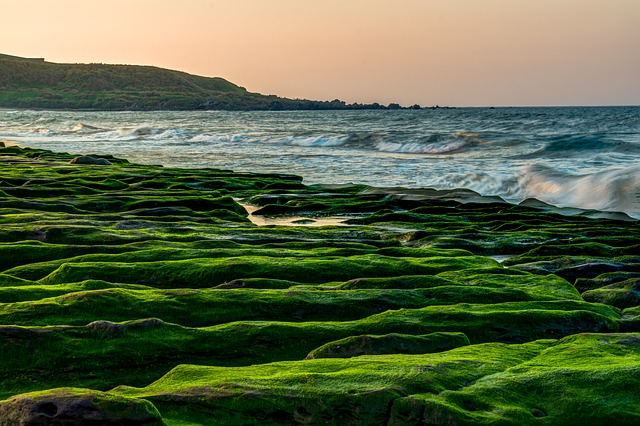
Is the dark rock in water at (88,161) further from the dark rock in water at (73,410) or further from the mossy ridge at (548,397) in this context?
the dark rock in water at (73,410)

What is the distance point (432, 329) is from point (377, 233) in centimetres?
905

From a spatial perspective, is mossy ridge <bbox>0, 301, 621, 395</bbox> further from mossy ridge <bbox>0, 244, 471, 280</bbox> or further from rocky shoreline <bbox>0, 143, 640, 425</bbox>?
mossy ridge <bbox>0, 244, 471, 280</bbox>

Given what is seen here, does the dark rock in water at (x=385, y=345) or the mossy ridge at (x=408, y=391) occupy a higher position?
the mossy ridge at (x=408, y=391)

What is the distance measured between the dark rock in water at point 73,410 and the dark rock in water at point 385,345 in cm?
267

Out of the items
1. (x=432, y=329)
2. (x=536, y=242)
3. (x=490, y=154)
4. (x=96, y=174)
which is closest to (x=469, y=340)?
(x=432, y=329)

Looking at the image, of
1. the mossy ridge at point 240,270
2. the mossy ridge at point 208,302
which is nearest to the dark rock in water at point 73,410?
the mossy ridge at point 208,302

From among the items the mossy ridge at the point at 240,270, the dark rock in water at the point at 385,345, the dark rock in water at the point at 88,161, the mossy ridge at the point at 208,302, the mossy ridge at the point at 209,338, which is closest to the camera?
the mossy ridge at the point at 209,338

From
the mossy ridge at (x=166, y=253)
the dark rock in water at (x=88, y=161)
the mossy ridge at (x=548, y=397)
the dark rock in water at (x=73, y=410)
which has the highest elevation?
the dark rock in water at (x=73, y=410)

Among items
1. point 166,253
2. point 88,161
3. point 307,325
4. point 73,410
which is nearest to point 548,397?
point 307,325

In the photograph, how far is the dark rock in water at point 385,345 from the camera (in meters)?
7.79

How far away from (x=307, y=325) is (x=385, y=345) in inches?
43.5

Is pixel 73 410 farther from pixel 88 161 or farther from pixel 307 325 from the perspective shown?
pixel 88 161

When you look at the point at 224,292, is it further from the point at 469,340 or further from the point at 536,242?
the point at 536,242

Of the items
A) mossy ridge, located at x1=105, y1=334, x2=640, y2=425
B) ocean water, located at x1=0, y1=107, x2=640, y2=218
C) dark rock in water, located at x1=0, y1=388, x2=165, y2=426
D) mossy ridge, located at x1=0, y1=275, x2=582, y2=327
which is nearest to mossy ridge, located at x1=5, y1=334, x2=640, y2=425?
mossy ridge, located at x1=105, y1=334, x2=640, y2=425
